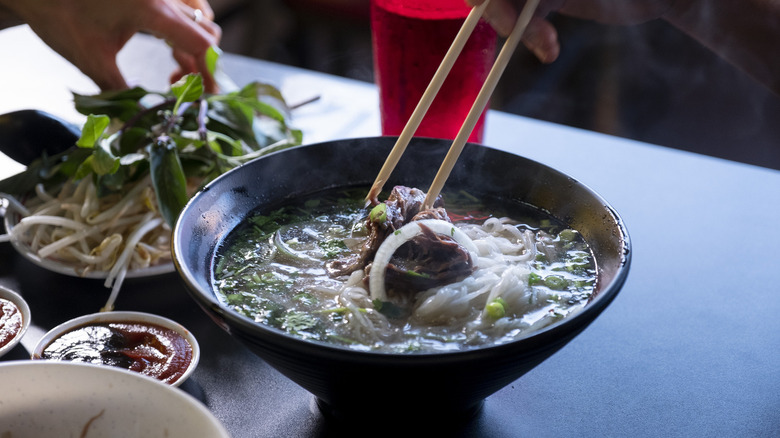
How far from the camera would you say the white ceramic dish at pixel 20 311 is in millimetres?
1616

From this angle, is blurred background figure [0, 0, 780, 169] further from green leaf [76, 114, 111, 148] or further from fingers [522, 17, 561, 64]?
green leaf [76, 114, 111, 148]

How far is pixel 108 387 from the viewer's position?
109 centimetres

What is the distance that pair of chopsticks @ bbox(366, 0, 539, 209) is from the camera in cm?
157

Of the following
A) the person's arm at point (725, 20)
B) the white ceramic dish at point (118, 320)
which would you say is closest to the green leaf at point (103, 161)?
the white ceramic dish at point (118, 320)

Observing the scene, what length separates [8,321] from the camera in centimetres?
174

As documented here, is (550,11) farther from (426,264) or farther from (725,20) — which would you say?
(426,264)

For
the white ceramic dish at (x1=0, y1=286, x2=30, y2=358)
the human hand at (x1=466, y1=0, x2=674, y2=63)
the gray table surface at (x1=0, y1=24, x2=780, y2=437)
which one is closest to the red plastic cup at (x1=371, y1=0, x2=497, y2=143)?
the human hand at (x1=466, y1=0, x2=674, y2=63)

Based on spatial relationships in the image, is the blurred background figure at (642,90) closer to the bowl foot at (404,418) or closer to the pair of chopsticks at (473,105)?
the pair of chopsticks at (473,105)

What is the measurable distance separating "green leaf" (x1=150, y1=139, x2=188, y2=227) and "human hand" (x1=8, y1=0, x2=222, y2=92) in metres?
0.70

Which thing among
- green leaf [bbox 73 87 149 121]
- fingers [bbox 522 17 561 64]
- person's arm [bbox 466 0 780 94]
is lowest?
green leaf [bbox 73 87 149 121]

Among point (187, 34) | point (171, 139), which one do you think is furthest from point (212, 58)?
point (171, 139)

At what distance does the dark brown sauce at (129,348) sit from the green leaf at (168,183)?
15.7 inches

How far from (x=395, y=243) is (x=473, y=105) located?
0.38 metres

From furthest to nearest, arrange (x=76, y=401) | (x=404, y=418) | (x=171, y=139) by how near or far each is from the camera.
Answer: (x=171, y=139) < (x=404, y=418) < (x=76, y=401)
